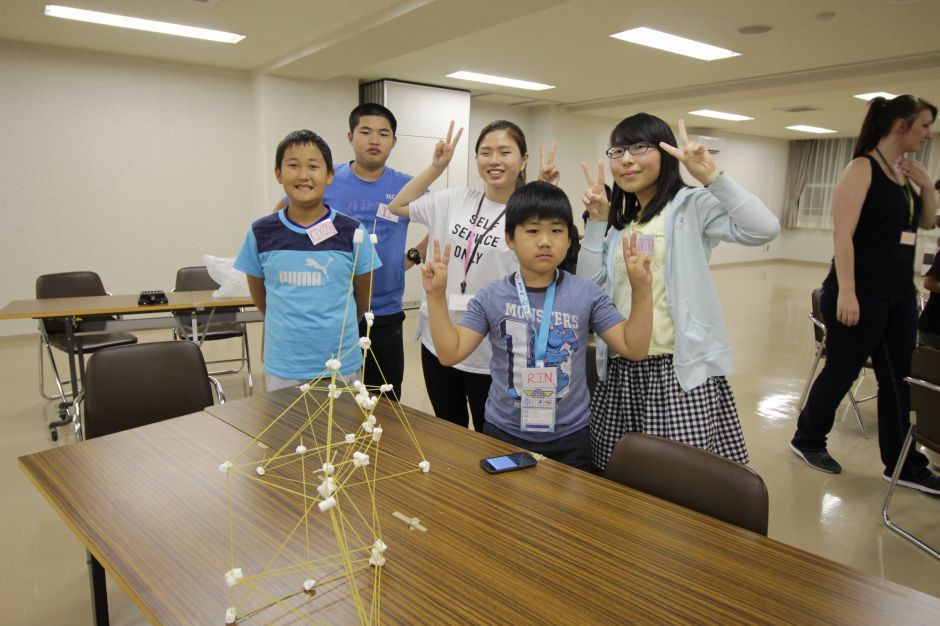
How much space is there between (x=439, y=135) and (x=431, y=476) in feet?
23.2

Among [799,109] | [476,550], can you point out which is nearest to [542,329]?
[476,550]

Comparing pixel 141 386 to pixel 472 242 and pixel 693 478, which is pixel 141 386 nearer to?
pixel 472 242

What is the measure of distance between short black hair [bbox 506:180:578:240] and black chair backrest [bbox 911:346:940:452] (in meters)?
1.79

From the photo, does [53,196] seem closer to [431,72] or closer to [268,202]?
[268,202]

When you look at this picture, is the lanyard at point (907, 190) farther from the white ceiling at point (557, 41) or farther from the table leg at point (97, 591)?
the table leg at point (97, 591)

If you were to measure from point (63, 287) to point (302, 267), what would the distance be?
312 centimetres

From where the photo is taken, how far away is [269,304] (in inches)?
82.2

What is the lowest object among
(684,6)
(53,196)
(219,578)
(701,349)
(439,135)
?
(219,578)

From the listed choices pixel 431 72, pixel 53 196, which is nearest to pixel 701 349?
pixel 431 72

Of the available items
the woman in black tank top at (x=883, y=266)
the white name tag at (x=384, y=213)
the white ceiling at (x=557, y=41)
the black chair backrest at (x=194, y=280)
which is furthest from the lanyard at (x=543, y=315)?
the black chair backrest at (x=194, y=280)

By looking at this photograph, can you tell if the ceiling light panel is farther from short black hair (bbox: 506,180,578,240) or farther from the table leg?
the table leg

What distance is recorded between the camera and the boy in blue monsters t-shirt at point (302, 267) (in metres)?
2.04

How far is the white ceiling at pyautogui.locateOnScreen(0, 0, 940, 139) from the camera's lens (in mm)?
4352

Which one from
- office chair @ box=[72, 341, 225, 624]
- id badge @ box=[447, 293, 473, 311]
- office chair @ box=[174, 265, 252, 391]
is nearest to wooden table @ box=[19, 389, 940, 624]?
office chair @ box=[72, 341, 225, 624]
